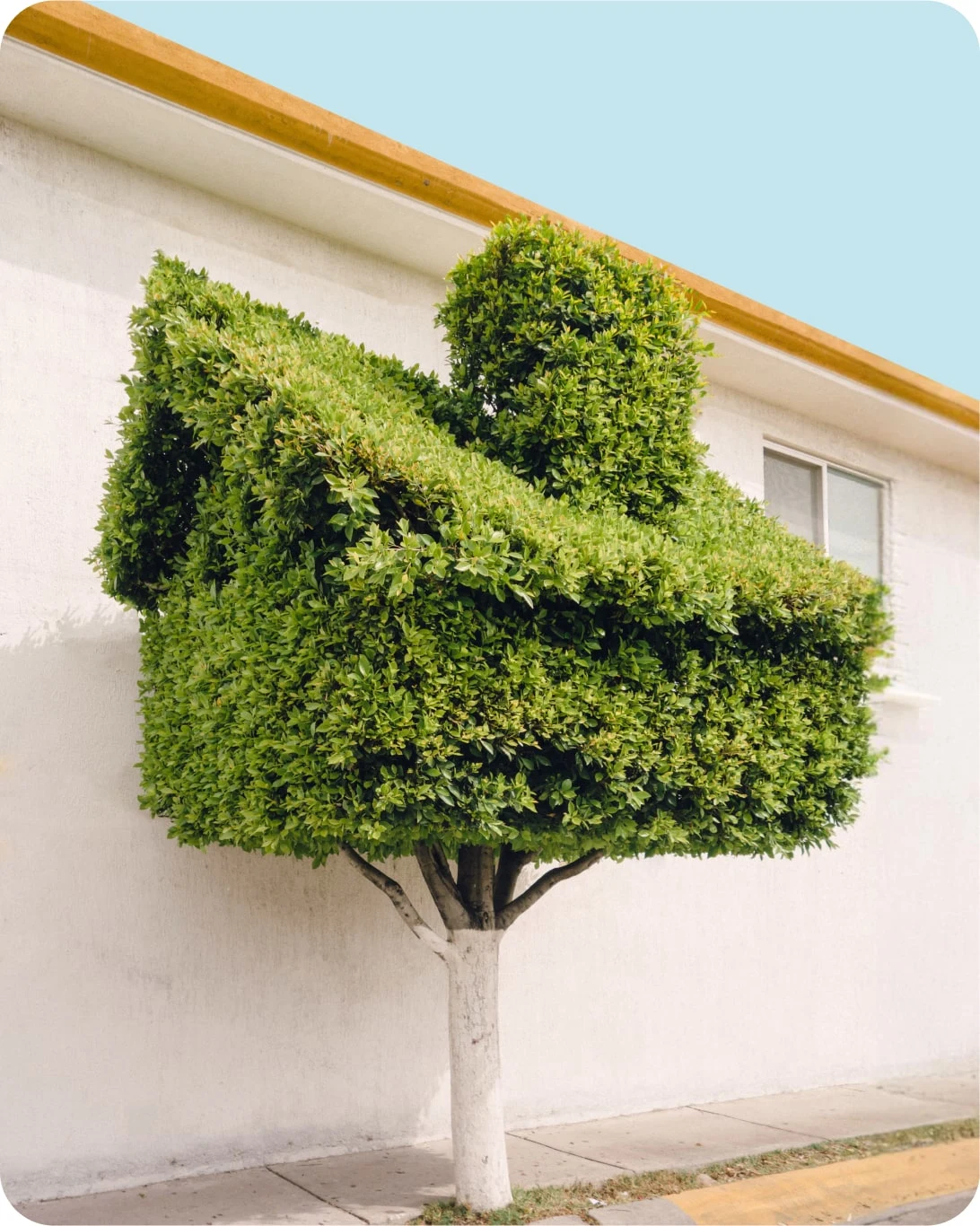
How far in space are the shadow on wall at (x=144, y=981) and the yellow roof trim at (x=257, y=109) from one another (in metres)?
2.83

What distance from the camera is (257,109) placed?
6359 mm

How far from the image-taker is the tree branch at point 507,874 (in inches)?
223

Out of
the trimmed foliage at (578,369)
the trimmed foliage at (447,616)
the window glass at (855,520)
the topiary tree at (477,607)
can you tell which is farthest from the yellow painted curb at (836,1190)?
the window glass at (855,520)

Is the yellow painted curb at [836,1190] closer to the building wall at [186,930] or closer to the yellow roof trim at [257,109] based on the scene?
the building wall at [186,930]

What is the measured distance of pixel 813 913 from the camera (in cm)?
925

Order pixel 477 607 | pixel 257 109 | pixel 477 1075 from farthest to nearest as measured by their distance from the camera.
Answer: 1. pixel 257 109
2. pixel 477 1075
3. pixel 477 607

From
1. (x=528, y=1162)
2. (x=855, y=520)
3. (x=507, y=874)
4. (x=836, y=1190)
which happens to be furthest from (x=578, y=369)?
(x=855, y=520)

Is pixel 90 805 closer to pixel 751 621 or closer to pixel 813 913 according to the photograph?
pixel 751 621

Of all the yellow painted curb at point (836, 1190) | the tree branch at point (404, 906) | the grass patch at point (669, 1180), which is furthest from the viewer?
the yellow painted curb at point (836, 1190)

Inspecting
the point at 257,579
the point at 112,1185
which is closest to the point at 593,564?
the point at 257,579

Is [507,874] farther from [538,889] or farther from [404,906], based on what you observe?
[404,906]

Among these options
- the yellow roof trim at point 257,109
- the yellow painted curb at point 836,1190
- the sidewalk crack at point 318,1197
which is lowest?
the yellow painted curb at point 836,1190

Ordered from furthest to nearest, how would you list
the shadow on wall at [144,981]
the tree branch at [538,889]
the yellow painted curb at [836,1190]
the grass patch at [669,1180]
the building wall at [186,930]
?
1. the yellow painted curb at [836,1190]
2. the building wall at [186,930]
3. the shadow on wall at [144,981]
4. the tree branch at [538,889]
5. the grass patch at [669,1180]

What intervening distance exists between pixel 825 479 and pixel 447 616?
6515 millimetres
